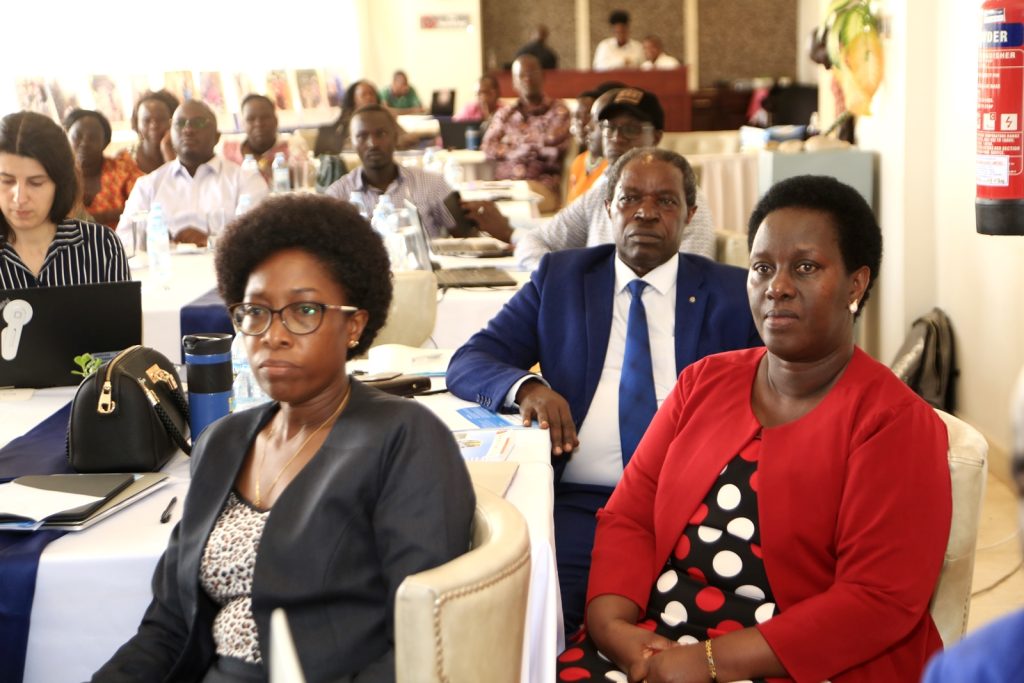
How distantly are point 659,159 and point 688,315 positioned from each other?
425 mm

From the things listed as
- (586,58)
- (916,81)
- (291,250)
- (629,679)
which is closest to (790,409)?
(629,679)

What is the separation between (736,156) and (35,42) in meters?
5.69

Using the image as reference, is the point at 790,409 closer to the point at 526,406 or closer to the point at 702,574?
the point at 702,574

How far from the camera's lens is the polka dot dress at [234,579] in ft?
5.24

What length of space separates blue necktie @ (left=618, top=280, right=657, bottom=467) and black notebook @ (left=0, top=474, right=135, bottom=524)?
1052mm

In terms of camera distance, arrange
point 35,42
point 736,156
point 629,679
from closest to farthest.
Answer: point 629,679
point 736,156
point 35,42

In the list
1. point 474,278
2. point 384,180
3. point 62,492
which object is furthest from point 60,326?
point 384,180

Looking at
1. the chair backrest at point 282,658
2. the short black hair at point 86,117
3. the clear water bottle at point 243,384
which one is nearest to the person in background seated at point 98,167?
the short black hair at point 86,117

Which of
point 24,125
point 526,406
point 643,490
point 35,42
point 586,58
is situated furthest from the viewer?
point 586,58

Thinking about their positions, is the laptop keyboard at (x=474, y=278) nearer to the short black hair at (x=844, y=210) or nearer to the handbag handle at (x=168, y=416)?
the handbag handle at (x=168, y=416)

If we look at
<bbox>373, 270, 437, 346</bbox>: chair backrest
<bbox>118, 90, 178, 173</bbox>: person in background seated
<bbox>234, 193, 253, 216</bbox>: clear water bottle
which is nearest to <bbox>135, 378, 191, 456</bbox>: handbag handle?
<bbox>373, 270, 437, 346</bbox>: chair backrest

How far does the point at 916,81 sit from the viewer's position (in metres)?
4.89

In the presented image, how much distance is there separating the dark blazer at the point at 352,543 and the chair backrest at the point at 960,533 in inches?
28.9

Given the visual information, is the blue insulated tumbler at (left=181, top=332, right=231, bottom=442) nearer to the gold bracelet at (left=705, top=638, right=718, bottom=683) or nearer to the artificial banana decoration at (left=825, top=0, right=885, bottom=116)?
the gold bracelet at (left=705, top=638, right=718, bottom=683)
